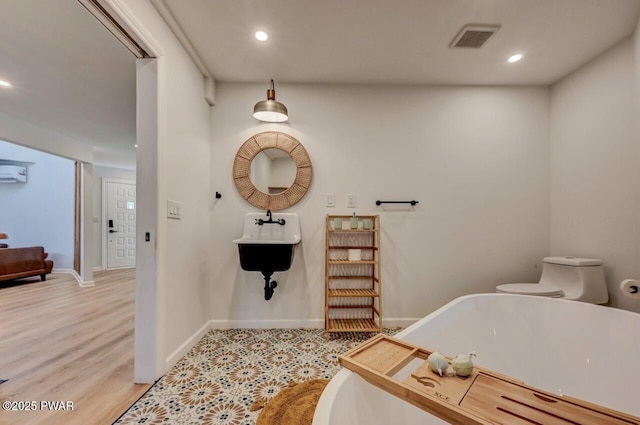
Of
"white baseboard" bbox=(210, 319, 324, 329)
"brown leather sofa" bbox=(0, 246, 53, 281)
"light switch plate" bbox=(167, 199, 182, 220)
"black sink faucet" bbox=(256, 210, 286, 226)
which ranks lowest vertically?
"white baseboard" bbox=(210, 319, 324, 329)

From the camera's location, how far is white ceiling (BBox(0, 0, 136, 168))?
1.54m

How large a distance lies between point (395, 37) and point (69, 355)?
322 cm

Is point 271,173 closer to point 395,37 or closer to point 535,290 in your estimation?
point 395,37

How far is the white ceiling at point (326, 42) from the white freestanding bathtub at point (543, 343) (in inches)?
68.7

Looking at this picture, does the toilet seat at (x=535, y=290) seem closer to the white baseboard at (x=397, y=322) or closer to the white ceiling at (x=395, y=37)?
the white baseboard at (x=397, y=322)

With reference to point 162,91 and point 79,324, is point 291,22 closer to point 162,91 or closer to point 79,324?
point 162,91

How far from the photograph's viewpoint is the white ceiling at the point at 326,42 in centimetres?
149

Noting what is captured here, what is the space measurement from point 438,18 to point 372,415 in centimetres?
210

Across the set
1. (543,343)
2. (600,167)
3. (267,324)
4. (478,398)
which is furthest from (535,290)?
(267,324)

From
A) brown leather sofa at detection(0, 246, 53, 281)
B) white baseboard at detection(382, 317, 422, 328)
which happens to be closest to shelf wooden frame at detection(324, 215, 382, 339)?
white baseboard at detection(382, 317, 422, 328)

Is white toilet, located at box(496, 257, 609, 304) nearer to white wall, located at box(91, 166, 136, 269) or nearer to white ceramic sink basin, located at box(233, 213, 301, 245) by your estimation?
white ceramic sink basin, located at box(233, 213, 301, 245)

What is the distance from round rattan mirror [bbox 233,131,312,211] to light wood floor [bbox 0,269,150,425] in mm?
Answer: 1472

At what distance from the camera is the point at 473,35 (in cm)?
168

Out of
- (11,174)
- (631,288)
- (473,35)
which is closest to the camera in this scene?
(631,288)
